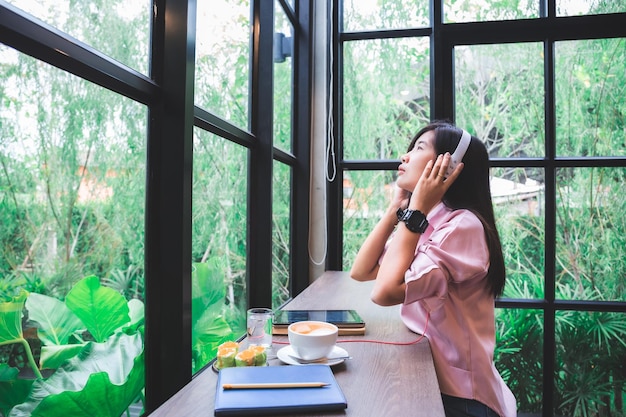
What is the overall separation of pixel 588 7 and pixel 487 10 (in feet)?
1.82

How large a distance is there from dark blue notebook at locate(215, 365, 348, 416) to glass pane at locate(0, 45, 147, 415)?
30 centimetres

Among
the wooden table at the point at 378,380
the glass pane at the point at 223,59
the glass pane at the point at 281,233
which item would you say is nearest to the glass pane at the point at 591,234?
the glass pane at the point at 281,233

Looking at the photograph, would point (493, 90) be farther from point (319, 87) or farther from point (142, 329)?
point (142, 329)

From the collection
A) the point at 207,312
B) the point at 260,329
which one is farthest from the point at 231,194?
the point at 260,329

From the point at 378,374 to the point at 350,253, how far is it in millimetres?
2028

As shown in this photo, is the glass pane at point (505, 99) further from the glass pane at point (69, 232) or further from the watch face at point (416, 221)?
the glass pane at point (69, 232)

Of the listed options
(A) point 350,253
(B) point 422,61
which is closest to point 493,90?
(B) point 422,61

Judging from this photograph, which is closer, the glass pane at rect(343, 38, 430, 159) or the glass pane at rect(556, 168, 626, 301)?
the glass pane at rect(556, 168, 626, 301)

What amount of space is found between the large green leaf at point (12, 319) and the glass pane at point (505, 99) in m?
2.59

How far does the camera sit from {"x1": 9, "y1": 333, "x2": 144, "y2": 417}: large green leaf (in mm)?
868

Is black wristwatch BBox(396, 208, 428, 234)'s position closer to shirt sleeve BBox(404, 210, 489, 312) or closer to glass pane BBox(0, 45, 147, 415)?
shirt sleeve BBox(404, 210, 489, 312)

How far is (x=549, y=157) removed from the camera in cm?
280

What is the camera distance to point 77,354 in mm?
957

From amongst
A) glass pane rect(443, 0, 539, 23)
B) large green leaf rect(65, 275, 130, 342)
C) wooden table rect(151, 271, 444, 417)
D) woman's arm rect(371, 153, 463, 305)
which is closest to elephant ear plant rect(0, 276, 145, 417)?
large green leaf rect(65, 275, 130, 342)
